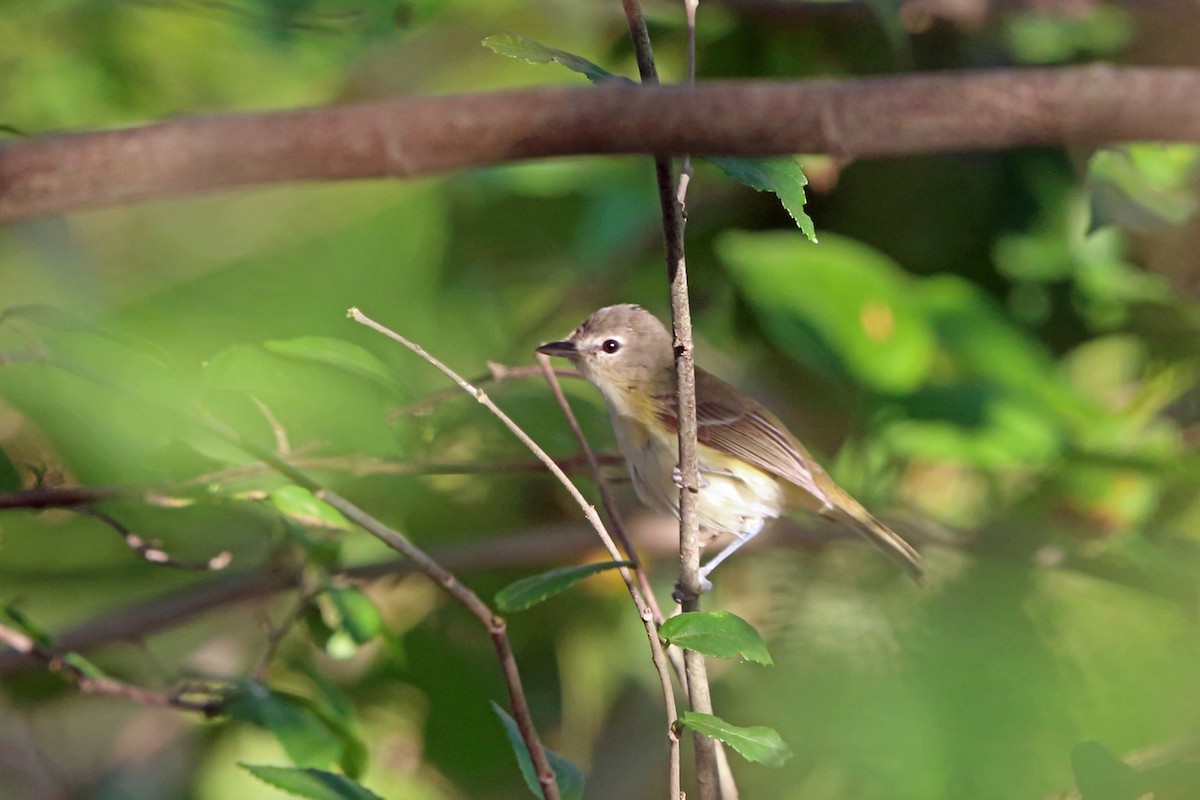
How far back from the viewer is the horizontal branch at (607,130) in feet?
2.88

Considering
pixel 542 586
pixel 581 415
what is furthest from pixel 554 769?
pixel 581 415

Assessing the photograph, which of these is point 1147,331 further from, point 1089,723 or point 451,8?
point 451,8

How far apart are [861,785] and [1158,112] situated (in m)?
0.95

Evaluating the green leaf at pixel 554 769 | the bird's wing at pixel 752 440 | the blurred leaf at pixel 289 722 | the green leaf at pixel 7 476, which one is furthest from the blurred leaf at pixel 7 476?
the bird's wing at pixel 752 440

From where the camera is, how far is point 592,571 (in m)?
1.17

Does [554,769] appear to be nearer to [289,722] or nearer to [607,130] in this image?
[289,722]

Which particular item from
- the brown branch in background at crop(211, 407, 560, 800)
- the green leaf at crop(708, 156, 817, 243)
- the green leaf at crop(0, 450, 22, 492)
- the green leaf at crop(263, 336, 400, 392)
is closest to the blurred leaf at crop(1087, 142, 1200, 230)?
the green leaf at crop(708, 156, 817, 243)

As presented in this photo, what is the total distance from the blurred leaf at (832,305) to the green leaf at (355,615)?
1.04 meters

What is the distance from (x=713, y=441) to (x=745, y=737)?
1322 millimetres

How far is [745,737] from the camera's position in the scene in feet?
3.51

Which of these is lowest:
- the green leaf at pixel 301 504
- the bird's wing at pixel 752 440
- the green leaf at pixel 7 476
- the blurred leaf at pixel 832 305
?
the green leaf at pixel 7 476

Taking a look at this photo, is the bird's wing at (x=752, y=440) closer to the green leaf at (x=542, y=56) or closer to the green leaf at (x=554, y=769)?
the green leaf at (x=554, y=769)

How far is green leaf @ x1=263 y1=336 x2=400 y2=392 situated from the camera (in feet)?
4.14

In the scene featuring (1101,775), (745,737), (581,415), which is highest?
(581,415)
